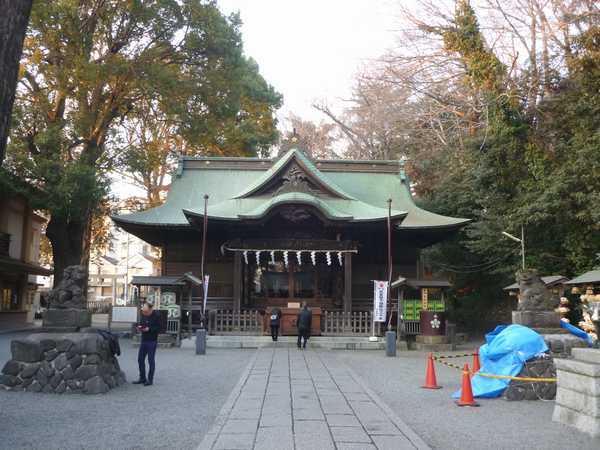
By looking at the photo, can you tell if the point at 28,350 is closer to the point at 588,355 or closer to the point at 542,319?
the point at 588,355

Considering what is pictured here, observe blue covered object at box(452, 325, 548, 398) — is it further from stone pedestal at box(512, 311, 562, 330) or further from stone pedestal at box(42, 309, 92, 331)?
stone pedestal at box(42, 309, 92, 331)

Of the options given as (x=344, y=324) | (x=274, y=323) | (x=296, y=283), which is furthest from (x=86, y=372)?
(x=296, y=283)

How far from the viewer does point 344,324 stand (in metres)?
19.7

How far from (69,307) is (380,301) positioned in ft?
35.7

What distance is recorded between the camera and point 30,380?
31.1ft

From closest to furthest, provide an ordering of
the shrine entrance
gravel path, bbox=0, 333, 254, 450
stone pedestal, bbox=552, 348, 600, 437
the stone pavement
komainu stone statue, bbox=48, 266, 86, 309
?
the stone pavement, gravel path, bbox=0, 333, 254, 450, stone pedestal, bbox=552, 348, 600, 437, komainu stone statue, bbox=48, 266, 86, 309, the shrine entrance

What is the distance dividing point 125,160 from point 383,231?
40.1ft

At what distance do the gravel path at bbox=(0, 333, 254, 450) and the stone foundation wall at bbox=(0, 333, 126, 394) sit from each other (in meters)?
0.29

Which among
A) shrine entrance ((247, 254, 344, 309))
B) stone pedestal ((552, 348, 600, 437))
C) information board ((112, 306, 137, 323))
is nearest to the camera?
stone pedestal ((552, 348, 600, 437))

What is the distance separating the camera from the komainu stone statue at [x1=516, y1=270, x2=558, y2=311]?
10297 millimetres

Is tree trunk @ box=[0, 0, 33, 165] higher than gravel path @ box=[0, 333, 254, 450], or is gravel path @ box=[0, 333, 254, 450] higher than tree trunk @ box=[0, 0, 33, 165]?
tree trunk @ box=[0, 0, 33, 165]

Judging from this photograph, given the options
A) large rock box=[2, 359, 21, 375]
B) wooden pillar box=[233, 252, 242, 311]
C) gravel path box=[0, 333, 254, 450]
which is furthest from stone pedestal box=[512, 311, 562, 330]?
wooden pillar box=[233, 252, 242, 311]

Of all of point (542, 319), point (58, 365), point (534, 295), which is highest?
point (534, 295)

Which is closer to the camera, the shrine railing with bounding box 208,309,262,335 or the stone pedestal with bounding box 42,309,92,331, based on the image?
the stone pedestal with bounding box 42,309,92,331
